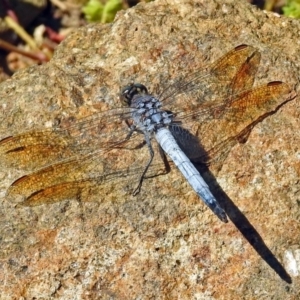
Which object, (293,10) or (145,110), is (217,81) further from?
(293,10)

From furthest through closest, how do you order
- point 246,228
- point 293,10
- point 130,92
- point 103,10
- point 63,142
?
point 103,10
point 293,10
point 130,92
point 63,142
point 246,228

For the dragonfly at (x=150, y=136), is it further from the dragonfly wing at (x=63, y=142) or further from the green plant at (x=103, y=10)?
the green plant at (x=103, y=10)

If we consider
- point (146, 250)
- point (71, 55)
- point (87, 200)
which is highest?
point (71, 55)

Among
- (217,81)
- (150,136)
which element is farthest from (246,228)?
(217,81)

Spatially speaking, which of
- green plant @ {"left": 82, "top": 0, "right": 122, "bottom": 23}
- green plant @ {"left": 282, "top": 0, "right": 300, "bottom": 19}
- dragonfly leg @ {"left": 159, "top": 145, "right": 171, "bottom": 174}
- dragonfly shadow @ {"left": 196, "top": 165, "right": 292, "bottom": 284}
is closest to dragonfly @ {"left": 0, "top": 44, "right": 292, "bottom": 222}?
dragonfly leg @ {"left": 159, "top": 145, "right": 171, "bottom": 174}

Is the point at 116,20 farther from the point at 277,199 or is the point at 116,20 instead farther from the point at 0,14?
the point at 0,14

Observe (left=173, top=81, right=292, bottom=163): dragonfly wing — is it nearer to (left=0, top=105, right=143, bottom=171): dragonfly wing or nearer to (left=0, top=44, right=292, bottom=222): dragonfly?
(left=0, top=44, right=292, bottom=222): dragonfly

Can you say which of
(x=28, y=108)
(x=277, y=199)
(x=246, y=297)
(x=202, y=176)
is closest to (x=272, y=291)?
(x=246, y=297)
